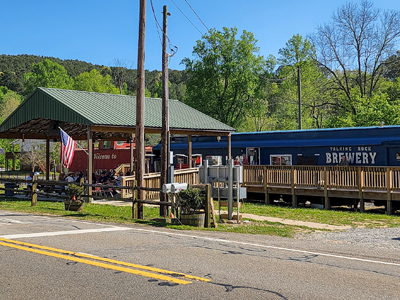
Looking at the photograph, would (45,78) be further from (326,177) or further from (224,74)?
(326,177)

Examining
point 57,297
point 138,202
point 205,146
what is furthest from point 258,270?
point 205,146

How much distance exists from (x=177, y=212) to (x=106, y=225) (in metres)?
2.25

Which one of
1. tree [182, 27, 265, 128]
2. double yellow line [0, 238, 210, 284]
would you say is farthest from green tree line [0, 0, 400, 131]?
double yellow line [0, 238, 210, 284]

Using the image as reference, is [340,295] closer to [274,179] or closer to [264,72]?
[274,179]

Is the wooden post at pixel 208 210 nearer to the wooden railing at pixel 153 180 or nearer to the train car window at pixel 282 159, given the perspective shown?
the wooden railing at pixel 153 180

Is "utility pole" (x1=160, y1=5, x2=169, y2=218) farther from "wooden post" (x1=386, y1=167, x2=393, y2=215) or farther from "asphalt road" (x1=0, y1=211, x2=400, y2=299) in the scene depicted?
A: "wooden post" (x1=386, y1=167, x2=393, y2=215)

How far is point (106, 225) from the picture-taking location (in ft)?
48.0

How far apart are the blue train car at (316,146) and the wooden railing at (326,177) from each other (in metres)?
2.78

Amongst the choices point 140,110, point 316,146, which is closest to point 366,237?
point 140,110

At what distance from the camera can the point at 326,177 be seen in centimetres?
2233

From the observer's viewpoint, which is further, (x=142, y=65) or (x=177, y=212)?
(x=142, y=65)

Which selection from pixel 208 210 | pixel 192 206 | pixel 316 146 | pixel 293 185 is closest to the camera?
pixel 208 210

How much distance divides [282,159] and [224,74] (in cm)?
3016

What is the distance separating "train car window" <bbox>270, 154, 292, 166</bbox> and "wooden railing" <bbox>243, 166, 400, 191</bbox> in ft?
8.79
